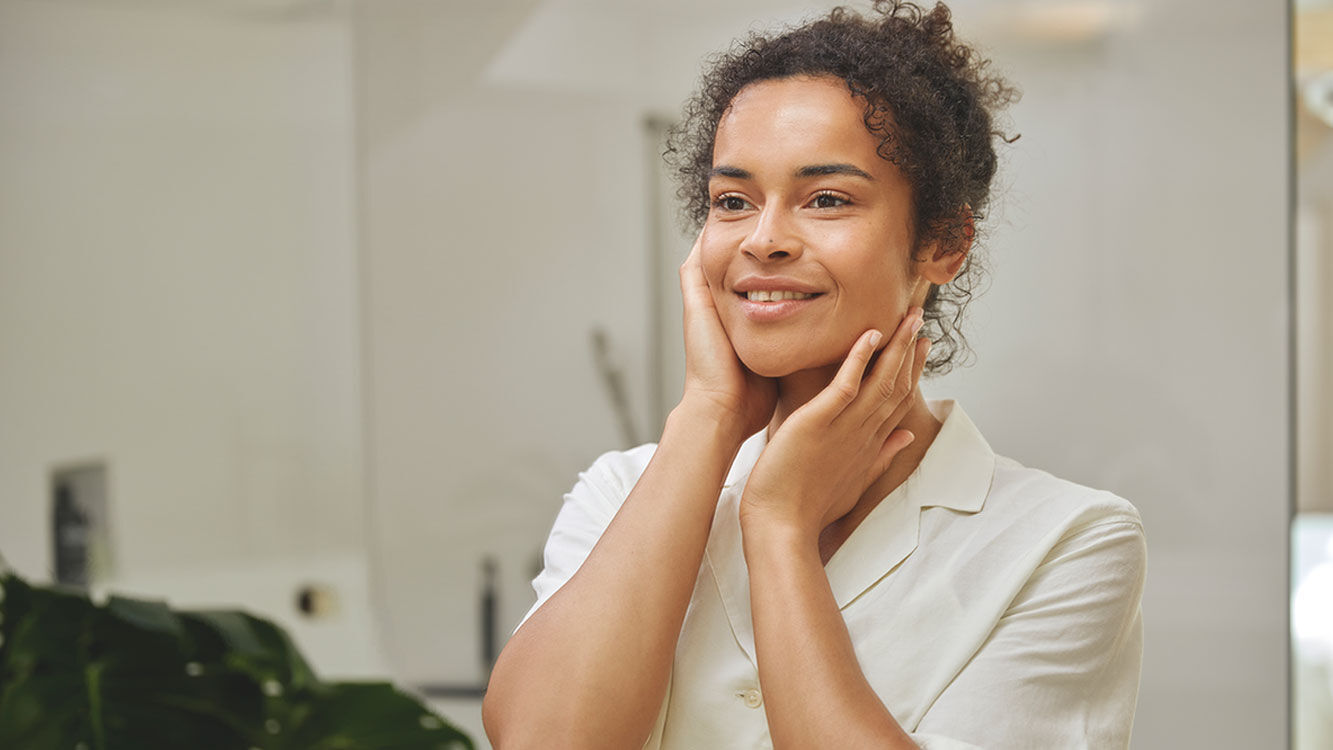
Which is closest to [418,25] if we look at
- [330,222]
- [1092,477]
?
[330,222]

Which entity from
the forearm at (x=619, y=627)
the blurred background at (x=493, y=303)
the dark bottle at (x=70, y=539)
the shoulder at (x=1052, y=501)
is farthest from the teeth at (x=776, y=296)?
the dark bottle at (x=70, y=539)

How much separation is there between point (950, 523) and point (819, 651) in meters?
0.18

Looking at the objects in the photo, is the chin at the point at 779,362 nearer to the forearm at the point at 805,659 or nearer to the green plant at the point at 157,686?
the forearm at the point at 805,659

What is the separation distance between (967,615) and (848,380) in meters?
0.18

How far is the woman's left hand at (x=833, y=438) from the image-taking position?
0.85 meters

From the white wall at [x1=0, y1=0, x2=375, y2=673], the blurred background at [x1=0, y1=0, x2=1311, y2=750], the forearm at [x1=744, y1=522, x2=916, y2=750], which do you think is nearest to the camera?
the forearm at [x1=744, y1=522, x2=916, y2=750]

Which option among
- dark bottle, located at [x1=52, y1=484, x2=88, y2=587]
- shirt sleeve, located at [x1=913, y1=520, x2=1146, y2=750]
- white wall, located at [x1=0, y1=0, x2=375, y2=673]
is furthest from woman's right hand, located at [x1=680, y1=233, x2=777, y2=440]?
dark bottle, located at [x1=52, y1=484, x2=88, y2=587]

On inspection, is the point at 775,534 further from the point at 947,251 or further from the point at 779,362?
the point at 947,251

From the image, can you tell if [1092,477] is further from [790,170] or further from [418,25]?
[418,25]

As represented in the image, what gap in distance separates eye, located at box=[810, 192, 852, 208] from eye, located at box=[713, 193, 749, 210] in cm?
6

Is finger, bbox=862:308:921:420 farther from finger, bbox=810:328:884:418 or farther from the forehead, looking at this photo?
the forehead

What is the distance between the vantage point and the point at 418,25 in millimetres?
2098

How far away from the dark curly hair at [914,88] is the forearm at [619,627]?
0.25 meters

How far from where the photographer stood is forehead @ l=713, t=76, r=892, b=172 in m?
0.87
